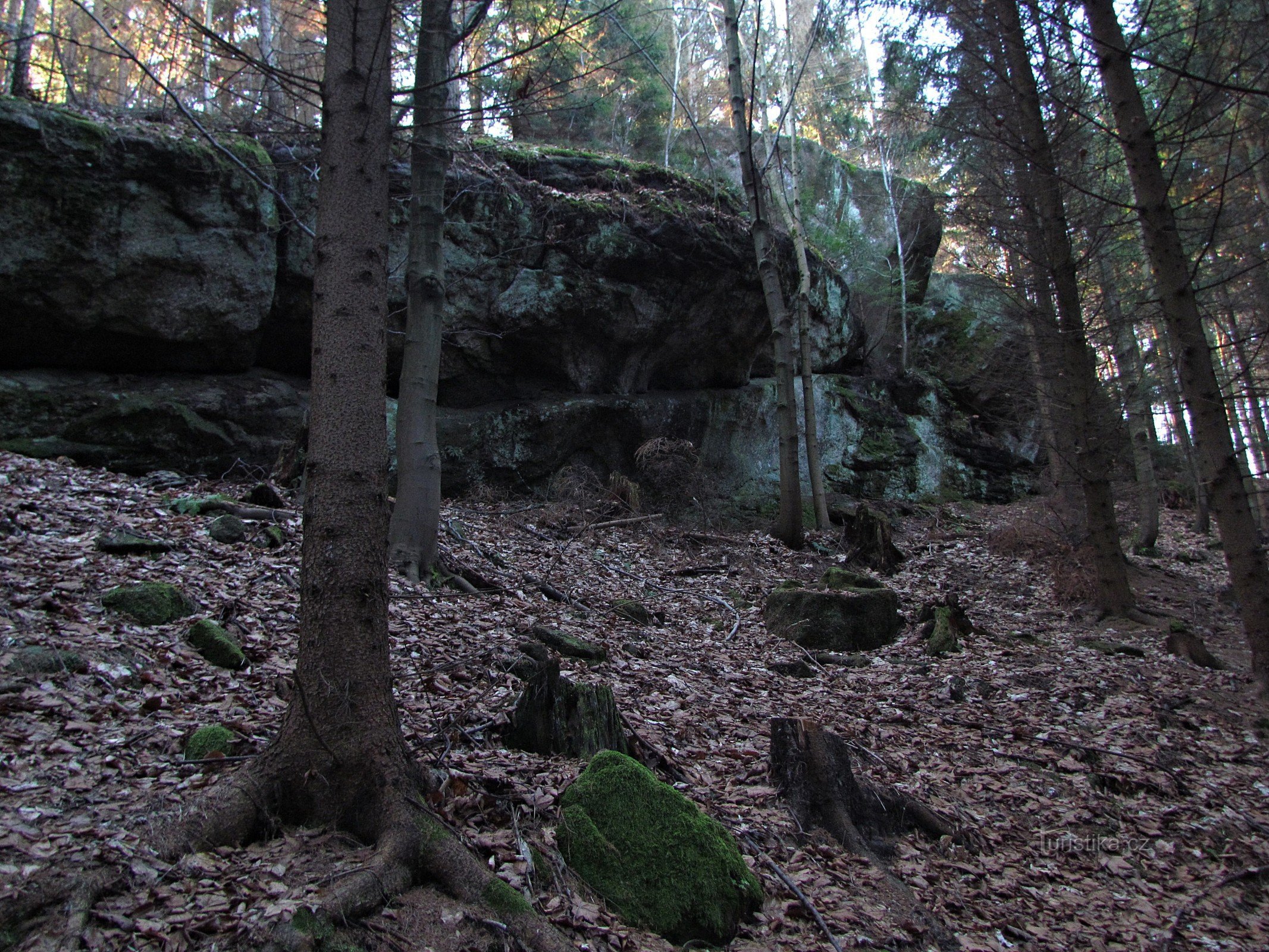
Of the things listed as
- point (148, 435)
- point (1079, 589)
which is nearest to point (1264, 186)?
point (1079, 589)

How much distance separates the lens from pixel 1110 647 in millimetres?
7434

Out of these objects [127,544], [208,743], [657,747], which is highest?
[127,544]

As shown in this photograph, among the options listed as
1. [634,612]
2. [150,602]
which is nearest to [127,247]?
[150,602]

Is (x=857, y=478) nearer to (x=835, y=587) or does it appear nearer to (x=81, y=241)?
(x=835, y=587)

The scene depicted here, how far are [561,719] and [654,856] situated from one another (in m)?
1.14

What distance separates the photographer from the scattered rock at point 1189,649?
6.84 meters

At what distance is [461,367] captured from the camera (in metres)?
13.0

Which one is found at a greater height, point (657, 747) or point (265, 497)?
point (265, 497)

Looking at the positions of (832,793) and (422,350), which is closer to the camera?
(832,793)

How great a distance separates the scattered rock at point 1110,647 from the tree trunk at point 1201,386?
3.96ft

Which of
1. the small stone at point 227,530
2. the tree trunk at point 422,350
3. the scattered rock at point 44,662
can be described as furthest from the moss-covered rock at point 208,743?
the tree trunk at point 422,350

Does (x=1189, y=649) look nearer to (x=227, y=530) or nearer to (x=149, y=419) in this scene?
(x=227, y=530)

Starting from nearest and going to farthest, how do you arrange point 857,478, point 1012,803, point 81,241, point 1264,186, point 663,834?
point 663,834 → point 1012,803 → point 81,241 → point 1264,186 → point 857,478

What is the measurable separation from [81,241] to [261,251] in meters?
2.16
